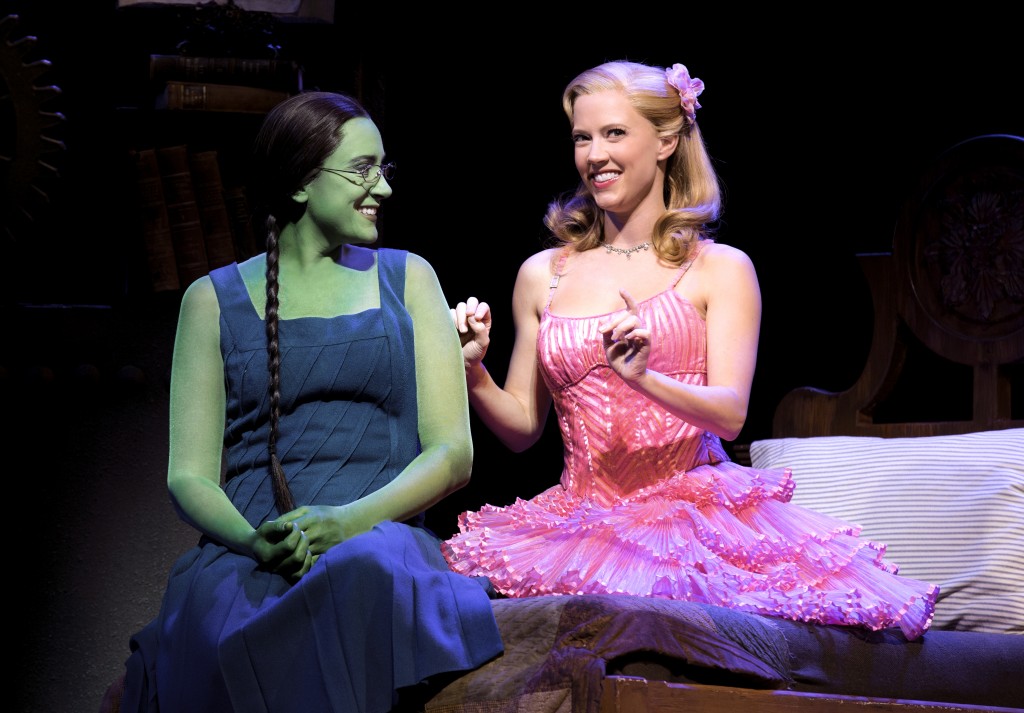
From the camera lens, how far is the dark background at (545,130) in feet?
11.5

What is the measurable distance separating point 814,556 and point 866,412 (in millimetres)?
1057

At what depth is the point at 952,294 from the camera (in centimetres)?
323

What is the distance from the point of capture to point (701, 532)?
7.89 feet

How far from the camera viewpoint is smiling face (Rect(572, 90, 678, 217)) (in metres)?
2.74

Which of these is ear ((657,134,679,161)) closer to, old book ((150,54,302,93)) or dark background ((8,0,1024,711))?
dark background ((8,0,1024,711))

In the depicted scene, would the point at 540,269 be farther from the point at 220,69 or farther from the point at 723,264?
the point at 220,69

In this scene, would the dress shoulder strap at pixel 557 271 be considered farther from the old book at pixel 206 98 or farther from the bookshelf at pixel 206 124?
the old book at pixel 206 98

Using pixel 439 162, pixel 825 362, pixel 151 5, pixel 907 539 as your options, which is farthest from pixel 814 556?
pixel 151 5

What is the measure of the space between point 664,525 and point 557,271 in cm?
69

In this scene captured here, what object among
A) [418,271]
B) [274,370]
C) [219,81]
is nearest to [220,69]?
[219,81]

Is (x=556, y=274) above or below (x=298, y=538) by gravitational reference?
above

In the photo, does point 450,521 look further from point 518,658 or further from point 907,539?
point 518,658

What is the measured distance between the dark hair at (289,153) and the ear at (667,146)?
2.48 ft

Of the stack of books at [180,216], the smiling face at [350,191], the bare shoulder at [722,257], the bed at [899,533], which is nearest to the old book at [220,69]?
the stack of books at [180,216]
